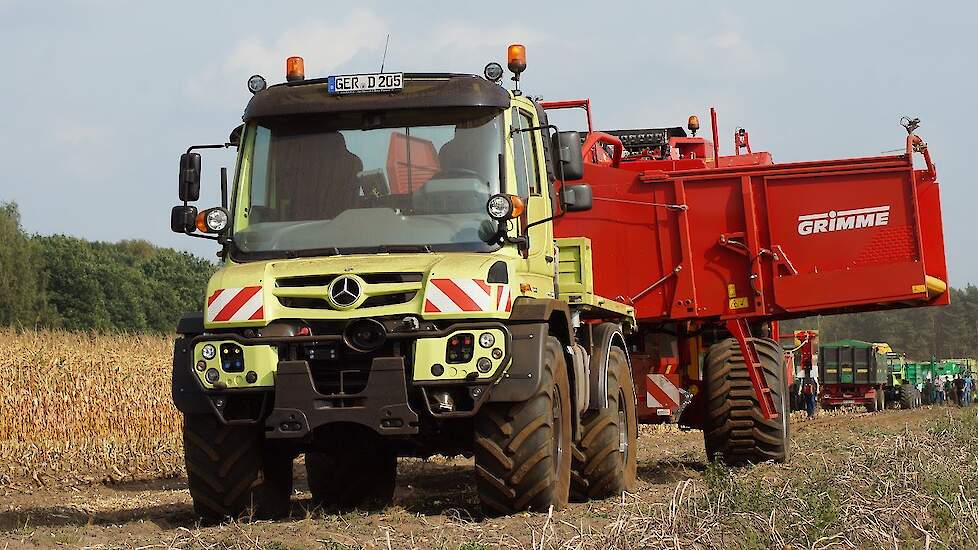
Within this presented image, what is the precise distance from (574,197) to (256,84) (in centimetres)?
233

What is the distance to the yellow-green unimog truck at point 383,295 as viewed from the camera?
332 inches

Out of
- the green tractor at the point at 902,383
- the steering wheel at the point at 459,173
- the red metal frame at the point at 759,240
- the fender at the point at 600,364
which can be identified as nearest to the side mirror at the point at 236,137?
the steering wheel at the point at 459,173

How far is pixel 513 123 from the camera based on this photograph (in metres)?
9.51

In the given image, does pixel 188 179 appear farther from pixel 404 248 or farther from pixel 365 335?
pixel 365 335

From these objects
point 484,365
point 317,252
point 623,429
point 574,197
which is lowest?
point 623,429

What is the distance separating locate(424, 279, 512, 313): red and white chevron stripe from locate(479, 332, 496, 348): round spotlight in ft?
0.51

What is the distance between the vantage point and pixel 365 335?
851cm

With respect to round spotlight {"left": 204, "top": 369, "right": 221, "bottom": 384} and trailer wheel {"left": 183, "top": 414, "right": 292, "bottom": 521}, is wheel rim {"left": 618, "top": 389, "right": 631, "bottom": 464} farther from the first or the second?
round spotlight {"left": 204, "top": 369, "right": 221, "bottom": 384}

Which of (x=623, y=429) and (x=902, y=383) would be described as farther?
(x=902, y=383)

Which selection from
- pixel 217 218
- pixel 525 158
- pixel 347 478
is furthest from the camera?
pixel 347 478

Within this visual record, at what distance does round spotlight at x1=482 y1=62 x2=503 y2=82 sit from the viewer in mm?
9805

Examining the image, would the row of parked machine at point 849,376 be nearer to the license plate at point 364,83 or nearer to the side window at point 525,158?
the side window at point 525,158

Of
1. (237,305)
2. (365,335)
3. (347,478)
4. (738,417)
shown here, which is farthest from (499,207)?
(738,417)

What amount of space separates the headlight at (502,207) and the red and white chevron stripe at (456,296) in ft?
1.77
